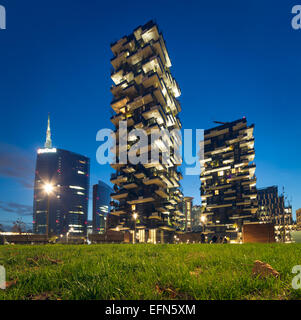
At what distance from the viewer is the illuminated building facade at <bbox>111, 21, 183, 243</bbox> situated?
67.5 metres

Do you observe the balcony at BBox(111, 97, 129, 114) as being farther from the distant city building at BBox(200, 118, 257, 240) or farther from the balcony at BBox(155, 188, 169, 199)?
the distant city building at BBox(200, 118, 257, 240)

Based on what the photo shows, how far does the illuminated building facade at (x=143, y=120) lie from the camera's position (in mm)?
→ 67500

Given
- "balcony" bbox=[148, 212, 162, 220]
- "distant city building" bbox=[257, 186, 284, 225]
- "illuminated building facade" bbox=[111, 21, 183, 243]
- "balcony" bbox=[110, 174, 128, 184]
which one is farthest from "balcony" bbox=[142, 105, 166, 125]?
"distant city building" bbox=[257, 186, 284, 225]

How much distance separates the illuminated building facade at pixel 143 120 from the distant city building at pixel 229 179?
91.5ft

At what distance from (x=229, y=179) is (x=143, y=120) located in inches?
1972

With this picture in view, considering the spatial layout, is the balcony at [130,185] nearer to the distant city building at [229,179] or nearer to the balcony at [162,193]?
the balcony at [162,193]

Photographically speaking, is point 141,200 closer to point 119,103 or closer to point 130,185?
point 130,185

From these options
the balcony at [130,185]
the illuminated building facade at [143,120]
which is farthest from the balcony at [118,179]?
the balcony at [130,185]

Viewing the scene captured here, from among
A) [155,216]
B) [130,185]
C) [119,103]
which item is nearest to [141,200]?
[130,185]

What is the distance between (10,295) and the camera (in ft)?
10.3

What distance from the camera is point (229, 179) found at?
9525 cm

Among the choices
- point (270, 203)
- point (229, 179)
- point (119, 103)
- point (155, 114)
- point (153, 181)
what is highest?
point (119, 103)
